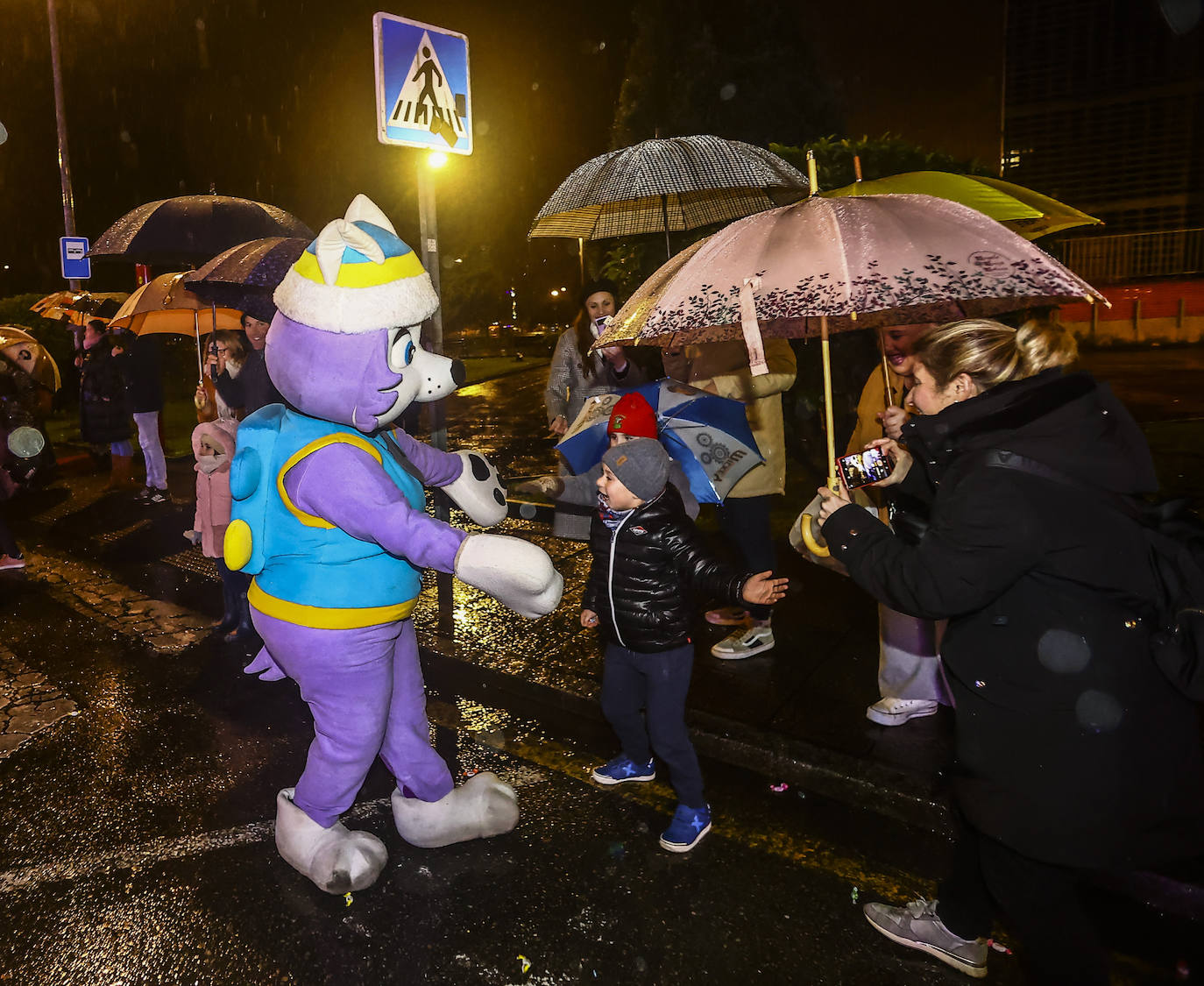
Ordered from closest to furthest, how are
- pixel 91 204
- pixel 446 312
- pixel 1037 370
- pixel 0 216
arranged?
pixel 1037 370, pixel 91 204, pixel 0 216, pixel 446 312

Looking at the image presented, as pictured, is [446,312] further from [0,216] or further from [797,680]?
Answer: [797,680]

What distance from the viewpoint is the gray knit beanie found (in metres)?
3.39

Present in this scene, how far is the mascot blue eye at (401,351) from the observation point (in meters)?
3.17

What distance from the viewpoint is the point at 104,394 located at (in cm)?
1082

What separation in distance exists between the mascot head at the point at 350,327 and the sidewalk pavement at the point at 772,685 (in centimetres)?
212

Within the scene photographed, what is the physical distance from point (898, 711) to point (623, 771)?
1.26m

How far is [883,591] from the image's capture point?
251cm

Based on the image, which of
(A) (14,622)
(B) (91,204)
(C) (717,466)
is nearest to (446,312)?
(B) (91,204)

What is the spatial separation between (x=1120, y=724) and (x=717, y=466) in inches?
83.6

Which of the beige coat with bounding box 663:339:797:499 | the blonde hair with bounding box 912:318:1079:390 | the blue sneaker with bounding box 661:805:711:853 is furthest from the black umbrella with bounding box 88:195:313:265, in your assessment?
the blonde hair with bounding box 912:318:1079:390

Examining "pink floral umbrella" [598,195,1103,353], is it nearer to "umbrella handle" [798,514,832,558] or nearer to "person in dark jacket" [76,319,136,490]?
"umbrella handle" [798,514,832,558]

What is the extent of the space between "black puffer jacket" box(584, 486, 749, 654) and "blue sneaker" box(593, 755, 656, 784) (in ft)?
2.43

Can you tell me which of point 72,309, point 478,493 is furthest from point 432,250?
point 72,309

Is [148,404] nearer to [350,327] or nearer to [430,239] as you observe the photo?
[430,239]
